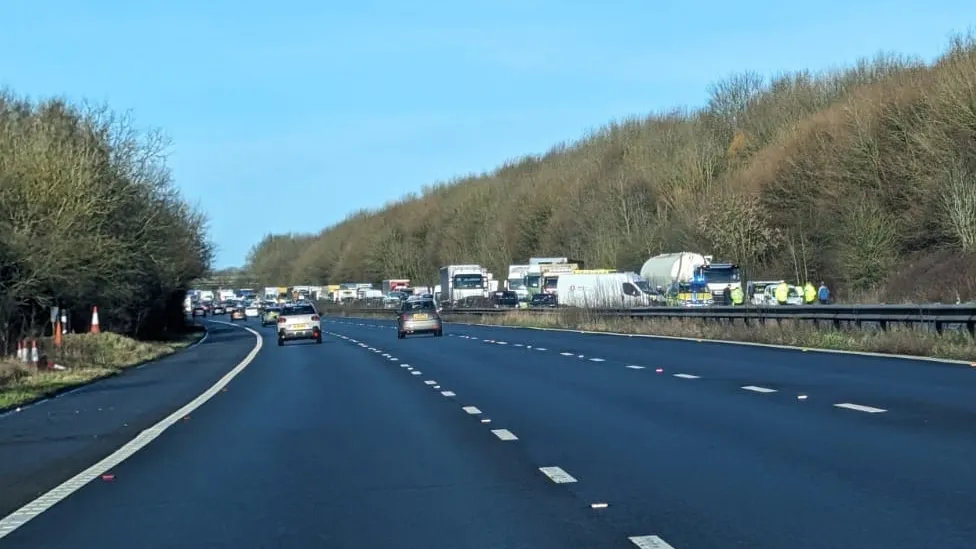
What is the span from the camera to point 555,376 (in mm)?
23938

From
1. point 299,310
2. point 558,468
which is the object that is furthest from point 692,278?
point 558,468

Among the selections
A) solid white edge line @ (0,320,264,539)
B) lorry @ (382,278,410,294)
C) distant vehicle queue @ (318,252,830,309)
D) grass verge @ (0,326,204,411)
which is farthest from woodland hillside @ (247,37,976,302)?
solid white edge line @ (0,320,264,539)

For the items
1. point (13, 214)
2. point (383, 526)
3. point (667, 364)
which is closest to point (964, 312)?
point (667, 364)

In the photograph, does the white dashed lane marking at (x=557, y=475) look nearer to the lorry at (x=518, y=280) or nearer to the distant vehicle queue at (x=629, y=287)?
the distant vehicle queue at (x=629, y=287)

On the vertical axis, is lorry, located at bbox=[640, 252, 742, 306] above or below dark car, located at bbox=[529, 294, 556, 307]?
above

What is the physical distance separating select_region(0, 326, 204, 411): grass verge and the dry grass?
619 inches

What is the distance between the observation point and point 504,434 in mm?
13992

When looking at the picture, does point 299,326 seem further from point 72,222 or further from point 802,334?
point 802,334

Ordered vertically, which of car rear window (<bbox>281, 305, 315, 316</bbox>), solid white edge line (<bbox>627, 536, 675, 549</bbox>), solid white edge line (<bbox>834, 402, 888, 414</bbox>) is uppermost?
car rear window (<bbox>281, 305, 315, 316</bbox>)

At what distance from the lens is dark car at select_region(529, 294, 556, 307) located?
80125 mm

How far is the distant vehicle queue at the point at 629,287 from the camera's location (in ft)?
182

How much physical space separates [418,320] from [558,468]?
4169 cm

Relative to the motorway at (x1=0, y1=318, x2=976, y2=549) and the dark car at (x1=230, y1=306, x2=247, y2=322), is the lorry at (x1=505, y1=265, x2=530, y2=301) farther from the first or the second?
the motorway at (x1=0, y1=318, x2=976, y2=549)

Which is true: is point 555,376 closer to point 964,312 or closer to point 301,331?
point 964,312
